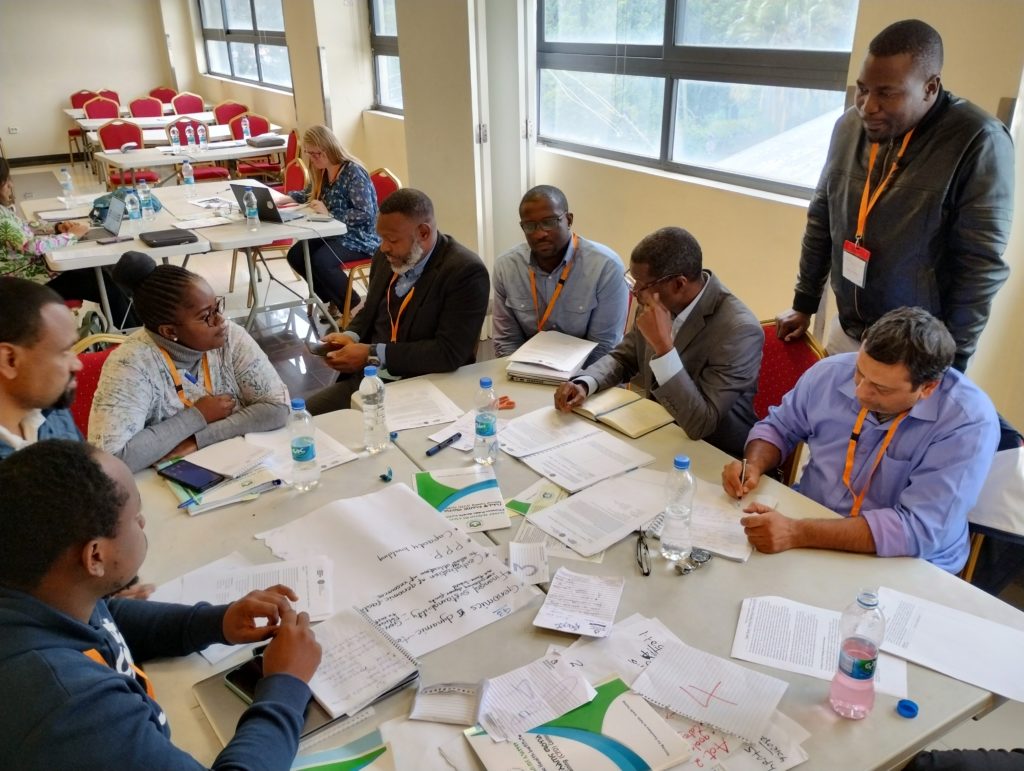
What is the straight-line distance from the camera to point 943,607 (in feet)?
4.75

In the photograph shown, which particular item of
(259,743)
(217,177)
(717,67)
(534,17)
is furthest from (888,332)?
(217,177)

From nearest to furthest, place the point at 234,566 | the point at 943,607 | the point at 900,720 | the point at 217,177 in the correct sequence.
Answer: the point at 900,720 → the point at 943,607 → the point at 234,566 → the point at 217,177

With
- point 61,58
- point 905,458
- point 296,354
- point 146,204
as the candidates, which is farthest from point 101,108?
point 905,458

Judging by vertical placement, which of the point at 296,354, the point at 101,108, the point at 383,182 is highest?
the point at 101,108

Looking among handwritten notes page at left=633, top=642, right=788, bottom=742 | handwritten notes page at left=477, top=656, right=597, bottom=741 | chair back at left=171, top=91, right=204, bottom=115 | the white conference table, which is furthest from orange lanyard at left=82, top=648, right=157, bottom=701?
chair back at left=171, top=91, right=204, bottom=115

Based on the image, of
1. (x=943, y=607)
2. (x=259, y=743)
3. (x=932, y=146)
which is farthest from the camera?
(x=932, y=146)

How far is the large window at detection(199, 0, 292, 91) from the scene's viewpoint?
915cm

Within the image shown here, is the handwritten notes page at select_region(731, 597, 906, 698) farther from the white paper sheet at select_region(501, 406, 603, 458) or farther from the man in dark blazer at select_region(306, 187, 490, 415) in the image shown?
the man in dark blazer at select_region(306, 187, 490, 415)

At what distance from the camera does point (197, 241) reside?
4.27 metres

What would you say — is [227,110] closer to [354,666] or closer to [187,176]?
[187,176]

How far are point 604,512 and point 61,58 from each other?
506 inches

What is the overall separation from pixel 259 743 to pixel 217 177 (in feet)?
26.4

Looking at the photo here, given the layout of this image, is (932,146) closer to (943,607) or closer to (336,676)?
(943,607)

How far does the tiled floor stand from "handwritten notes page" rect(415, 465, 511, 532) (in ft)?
3.10
